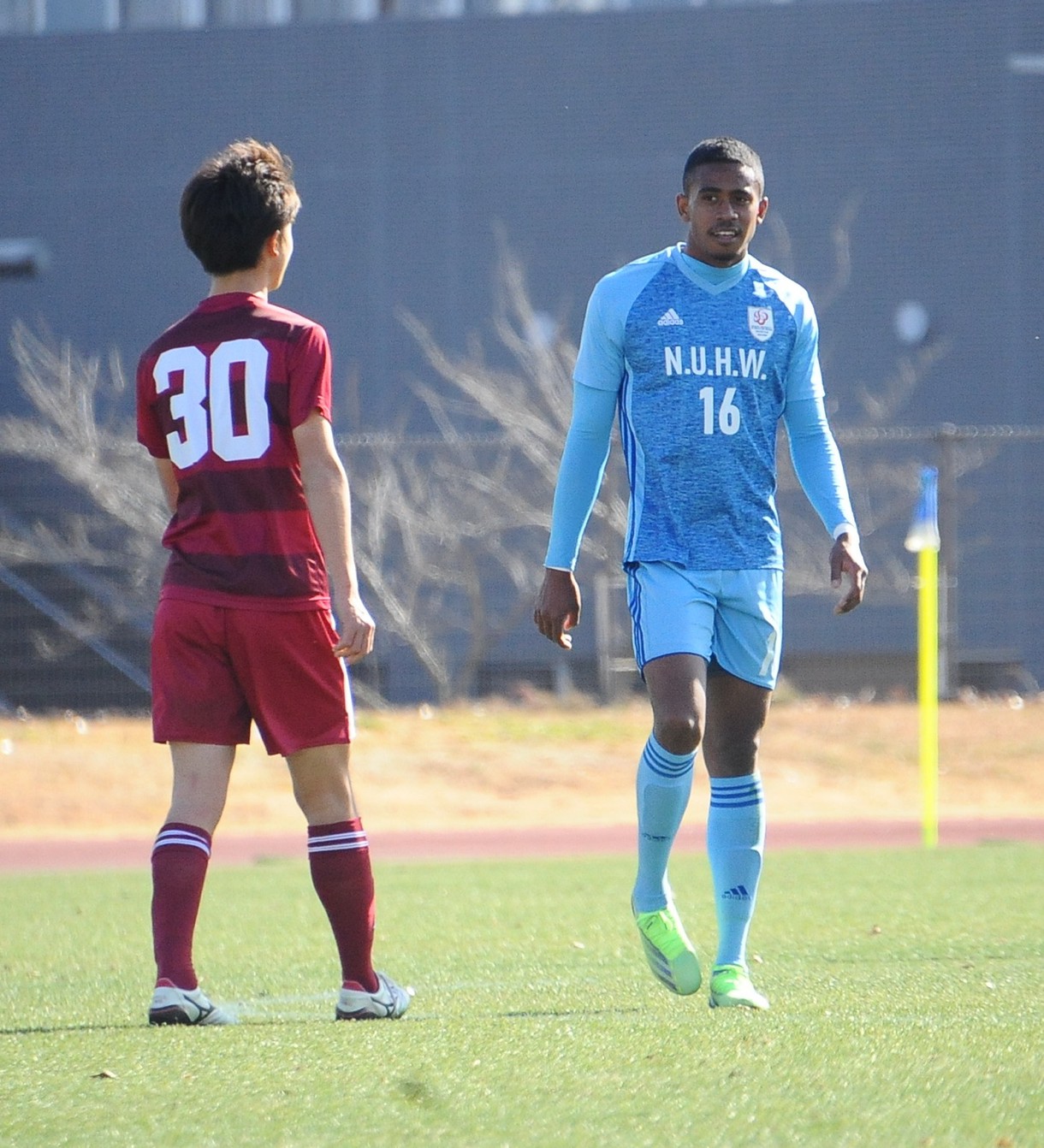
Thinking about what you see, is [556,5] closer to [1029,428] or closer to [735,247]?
[1029,428]

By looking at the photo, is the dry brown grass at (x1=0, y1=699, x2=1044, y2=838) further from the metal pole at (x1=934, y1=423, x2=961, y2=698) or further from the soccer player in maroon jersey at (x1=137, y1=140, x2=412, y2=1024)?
the soccer player in maroon jersey at (x1=137, y1=140, x2=412, y2=1024)

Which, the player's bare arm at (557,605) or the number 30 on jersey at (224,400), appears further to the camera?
the player's bare arm at (557,605)

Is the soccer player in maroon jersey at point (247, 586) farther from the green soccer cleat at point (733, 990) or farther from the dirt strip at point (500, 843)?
the dirt strip at point (500, 843)

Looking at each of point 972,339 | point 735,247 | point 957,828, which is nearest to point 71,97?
point 972,339

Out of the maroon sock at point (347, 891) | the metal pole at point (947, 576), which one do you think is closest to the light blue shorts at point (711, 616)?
the maroon sock at point (347, 891)

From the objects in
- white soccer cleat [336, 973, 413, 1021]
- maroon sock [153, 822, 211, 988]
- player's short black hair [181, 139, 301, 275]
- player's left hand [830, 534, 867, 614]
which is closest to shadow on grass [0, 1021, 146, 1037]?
maroon sock [153, 822, 211, 988]

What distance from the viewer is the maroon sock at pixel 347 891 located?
14.4 feet

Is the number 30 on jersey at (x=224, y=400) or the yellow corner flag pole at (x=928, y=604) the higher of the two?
the number 30 on jersey at (x=224, y=400)

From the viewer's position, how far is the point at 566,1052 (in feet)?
11.8

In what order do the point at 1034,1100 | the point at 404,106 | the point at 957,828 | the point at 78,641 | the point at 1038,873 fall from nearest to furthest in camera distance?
the point at 1034,1100, the point at 1038,873, the point at 957,828, the point at 78,641, the point at 404,106

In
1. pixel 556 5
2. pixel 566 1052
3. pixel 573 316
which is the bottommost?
pixel 566 1052

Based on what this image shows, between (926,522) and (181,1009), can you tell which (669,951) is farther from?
(926,522)

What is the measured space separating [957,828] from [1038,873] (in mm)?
3608

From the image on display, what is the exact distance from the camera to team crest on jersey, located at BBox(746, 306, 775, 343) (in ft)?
14.7
